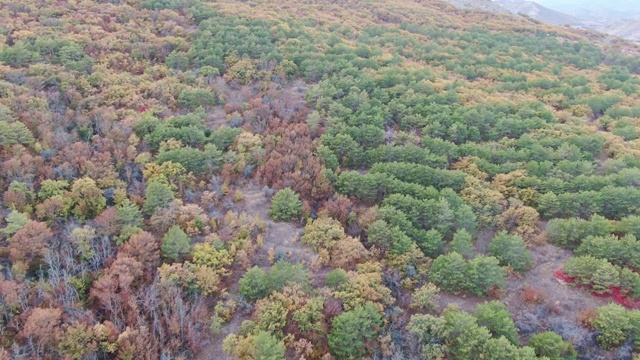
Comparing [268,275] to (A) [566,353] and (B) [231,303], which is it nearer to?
(B) [231,303]

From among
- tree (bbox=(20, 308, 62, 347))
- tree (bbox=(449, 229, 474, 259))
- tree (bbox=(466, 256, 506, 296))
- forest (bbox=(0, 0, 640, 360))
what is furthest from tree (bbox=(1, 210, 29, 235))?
tree (bbox=(466, 256, 506, 296))

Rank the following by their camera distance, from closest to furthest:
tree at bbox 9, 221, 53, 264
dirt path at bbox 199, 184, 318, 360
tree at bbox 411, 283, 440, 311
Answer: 1. dirt path at bbox 199, 184, 318, 360
2. tree at bbox 9, 221, 53, 264
3. tree at bbox 411, 283, 440, 311

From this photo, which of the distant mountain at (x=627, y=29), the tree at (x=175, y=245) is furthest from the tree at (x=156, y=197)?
the distant mountain at (x=627, y=29)

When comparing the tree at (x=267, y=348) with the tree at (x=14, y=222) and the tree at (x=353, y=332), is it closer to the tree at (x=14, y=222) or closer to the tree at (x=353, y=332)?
the tree at (x=353, y=332)

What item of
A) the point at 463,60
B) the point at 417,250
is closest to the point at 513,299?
the point at 417,250

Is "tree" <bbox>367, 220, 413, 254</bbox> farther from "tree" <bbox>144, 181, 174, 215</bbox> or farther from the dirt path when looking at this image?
"tree" <bbox>144, 181, 174, 215</bbox>

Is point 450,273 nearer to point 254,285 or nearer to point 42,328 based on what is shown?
point 254,285
